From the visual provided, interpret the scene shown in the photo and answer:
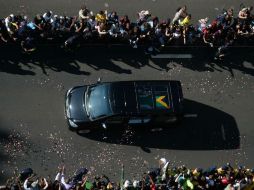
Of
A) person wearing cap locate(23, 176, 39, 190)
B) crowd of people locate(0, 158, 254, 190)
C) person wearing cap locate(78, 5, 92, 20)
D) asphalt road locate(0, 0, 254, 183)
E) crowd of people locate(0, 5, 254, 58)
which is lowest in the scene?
crowd of people locate(0, 158, 254, 190)

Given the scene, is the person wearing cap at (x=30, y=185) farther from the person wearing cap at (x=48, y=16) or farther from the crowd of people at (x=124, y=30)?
the person wearing cap at (x=48, y=16)

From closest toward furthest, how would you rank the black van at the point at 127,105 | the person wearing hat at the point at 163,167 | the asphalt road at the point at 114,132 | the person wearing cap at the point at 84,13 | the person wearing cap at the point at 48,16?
1. the person wearing hat at the point at 163,167
2. the black van at the point at 127,105
3. the asphalt road at the point at 114,132
4. the person wearing cap at the point at 48,16
5. the person wearing cap at the point at 84,13

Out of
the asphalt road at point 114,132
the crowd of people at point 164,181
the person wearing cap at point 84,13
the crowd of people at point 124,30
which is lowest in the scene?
the crowd of people at point 164,181

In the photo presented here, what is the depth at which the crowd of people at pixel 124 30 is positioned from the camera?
20.0 meters

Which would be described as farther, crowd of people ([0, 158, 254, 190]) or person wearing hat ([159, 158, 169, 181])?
person wearing hat ([159, 158, 169, 181])

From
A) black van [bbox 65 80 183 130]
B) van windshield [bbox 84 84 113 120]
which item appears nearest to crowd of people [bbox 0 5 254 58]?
black van [bbox 65 80 183 130]

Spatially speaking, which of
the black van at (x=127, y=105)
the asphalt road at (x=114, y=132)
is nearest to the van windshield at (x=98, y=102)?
the black van at (x=127, y=105)

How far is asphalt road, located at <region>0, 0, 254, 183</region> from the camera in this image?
64.1ft

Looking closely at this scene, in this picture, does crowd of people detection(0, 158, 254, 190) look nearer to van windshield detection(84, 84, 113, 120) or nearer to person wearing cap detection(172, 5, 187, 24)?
van windshield detection(84, 84, 113, 120)

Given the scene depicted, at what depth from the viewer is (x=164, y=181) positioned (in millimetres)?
18016

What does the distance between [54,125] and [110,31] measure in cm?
400

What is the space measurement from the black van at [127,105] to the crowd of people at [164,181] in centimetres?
168

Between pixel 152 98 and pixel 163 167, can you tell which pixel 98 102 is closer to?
pixel 152 98

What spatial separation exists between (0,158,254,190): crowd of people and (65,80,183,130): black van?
1.68 m
